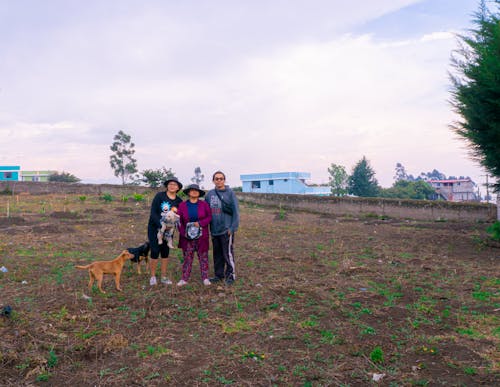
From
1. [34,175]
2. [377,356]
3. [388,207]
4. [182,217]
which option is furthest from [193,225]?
[34,175]

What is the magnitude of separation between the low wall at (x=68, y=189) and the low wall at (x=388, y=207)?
8.47 metres

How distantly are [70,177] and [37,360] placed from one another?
5891 cm

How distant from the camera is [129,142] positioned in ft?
142

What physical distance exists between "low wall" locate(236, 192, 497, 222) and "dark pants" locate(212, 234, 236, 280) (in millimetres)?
14536

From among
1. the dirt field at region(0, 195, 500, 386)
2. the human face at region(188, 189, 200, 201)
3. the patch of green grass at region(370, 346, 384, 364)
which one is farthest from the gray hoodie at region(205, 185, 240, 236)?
the patch of green grass at region(370, 346, 384, 364)

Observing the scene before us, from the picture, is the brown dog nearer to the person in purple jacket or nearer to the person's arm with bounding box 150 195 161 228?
the person's arm with bounding box 150 195 161 228

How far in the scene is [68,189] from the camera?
84.6 ft

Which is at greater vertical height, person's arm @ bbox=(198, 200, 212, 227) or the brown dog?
person's arm @ bbox=(198, 200, 212, 227)

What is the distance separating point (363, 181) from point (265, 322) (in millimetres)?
48122

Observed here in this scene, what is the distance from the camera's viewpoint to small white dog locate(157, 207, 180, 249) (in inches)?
236

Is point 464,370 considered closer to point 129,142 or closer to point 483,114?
point 483,114

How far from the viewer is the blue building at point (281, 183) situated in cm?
4969

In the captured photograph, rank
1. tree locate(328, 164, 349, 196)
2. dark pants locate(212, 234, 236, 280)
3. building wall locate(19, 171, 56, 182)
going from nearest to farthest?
dark pants locate(212, 234, 236, 280)
tree locate(328, 164, 349, 196)
building wall locate(19, 171, 56, 182)

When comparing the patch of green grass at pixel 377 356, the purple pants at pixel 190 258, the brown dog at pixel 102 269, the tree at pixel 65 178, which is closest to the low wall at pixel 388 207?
the purple pants at pixel 190 258
